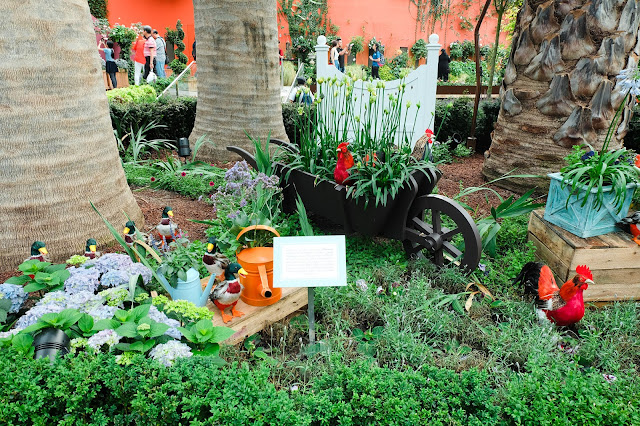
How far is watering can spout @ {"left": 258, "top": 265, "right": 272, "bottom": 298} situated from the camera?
206cm

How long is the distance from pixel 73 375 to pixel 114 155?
188cm

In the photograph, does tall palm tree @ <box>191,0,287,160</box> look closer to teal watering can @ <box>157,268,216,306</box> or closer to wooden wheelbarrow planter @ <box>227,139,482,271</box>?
wooden wheelbarrow planter @ <box>227,139,482,271</box>

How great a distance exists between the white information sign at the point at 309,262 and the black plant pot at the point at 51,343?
0.89 metres

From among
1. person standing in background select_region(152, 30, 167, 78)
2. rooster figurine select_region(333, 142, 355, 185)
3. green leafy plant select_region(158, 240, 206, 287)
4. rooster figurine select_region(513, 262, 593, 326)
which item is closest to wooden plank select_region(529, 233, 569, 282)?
rooster figurine select_region(513, 262, 593, 326)

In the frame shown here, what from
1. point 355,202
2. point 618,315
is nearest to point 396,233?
point 355,202

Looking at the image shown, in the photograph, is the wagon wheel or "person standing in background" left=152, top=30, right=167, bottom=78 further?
"person standing in background" left=152, top=30, right=167, bottom=78

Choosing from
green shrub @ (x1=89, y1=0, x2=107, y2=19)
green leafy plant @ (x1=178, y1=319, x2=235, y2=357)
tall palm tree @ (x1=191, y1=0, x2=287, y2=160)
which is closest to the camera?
green leafy plant @ (x1=178, y1=319, x2=235, y2=357)

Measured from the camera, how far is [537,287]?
249cm

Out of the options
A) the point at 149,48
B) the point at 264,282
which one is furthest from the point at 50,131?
the point at 149,48

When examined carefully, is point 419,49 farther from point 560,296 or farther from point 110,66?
point 560,296

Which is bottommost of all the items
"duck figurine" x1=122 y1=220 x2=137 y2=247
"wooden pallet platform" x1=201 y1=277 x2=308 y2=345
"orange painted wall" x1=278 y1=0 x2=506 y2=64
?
"wooden pallet platform" x1=201 y1=277 x2=308 y2=345

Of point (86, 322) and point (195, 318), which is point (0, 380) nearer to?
point (86, 322)

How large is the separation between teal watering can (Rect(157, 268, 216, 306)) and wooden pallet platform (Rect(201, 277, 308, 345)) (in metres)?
0.11

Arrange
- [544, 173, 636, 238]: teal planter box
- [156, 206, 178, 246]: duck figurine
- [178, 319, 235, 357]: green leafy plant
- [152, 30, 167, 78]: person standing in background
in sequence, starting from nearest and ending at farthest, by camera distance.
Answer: [178, 319, 235, 357]: green leafy plant → [156, 206, 178, 246]: duck figurine → [544, 173, 636, 238]: teal planter box → [152, 30, 167, 78]: person standing in background
